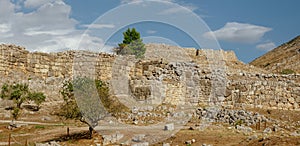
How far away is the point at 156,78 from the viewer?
1049 inches

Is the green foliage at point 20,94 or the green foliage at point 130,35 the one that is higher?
the green foliage at point 130,35

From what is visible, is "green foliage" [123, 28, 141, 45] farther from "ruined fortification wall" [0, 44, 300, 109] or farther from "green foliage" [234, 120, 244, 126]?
"green foliage" [234, 120, 244, 126]

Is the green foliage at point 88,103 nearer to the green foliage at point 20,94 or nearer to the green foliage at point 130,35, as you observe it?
the green foliage at point 20,94

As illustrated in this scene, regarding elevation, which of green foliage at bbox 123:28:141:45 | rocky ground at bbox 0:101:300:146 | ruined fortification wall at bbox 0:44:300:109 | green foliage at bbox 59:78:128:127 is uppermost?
green foliage at bbox 123:28:141:45

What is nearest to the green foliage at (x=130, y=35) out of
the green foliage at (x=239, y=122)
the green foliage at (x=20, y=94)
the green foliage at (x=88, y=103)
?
the green foliage at (x=20, y=94)

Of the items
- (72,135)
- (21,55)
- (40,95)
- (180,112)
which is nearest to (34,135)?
(72,135)

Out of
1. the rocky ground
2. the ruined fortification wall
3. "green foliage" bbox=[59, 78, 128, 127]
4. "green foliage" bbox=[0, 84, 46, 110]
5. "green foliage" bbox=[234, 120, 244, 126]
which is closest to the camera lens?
the rocky ground

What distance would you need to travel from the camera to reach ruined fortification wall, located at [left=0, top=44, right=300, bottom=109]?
25297mm

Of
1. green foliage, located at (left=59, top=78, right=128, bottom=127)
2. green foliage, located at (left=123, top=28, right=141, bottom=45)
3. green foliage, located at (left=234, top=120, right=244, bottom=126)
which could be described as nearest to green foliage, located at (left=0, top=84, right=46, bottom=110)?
green foliage, located at (left=59, top=78, right=128, bottom=127)

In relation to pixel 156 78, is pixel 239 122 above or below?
below

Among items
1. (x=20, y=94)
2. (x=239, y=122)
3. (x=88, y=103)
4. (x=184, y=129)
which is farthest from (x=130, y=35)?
(x=88, y=103)

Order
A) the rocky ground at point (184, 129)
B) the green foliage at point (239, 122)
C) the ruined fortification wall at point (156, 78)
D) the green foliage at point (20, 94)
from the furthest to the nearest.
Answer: the ruined fortification wall at point (156, 78)
the green foliage at point (20, 94)
the green foliage at point (239, 122)
the rocky ground at point (184, 129)

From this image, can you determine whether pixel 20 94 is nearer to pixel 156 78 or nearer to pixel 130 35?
pixel 156 78

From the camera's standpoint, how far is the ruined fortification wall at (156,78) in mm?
25297
